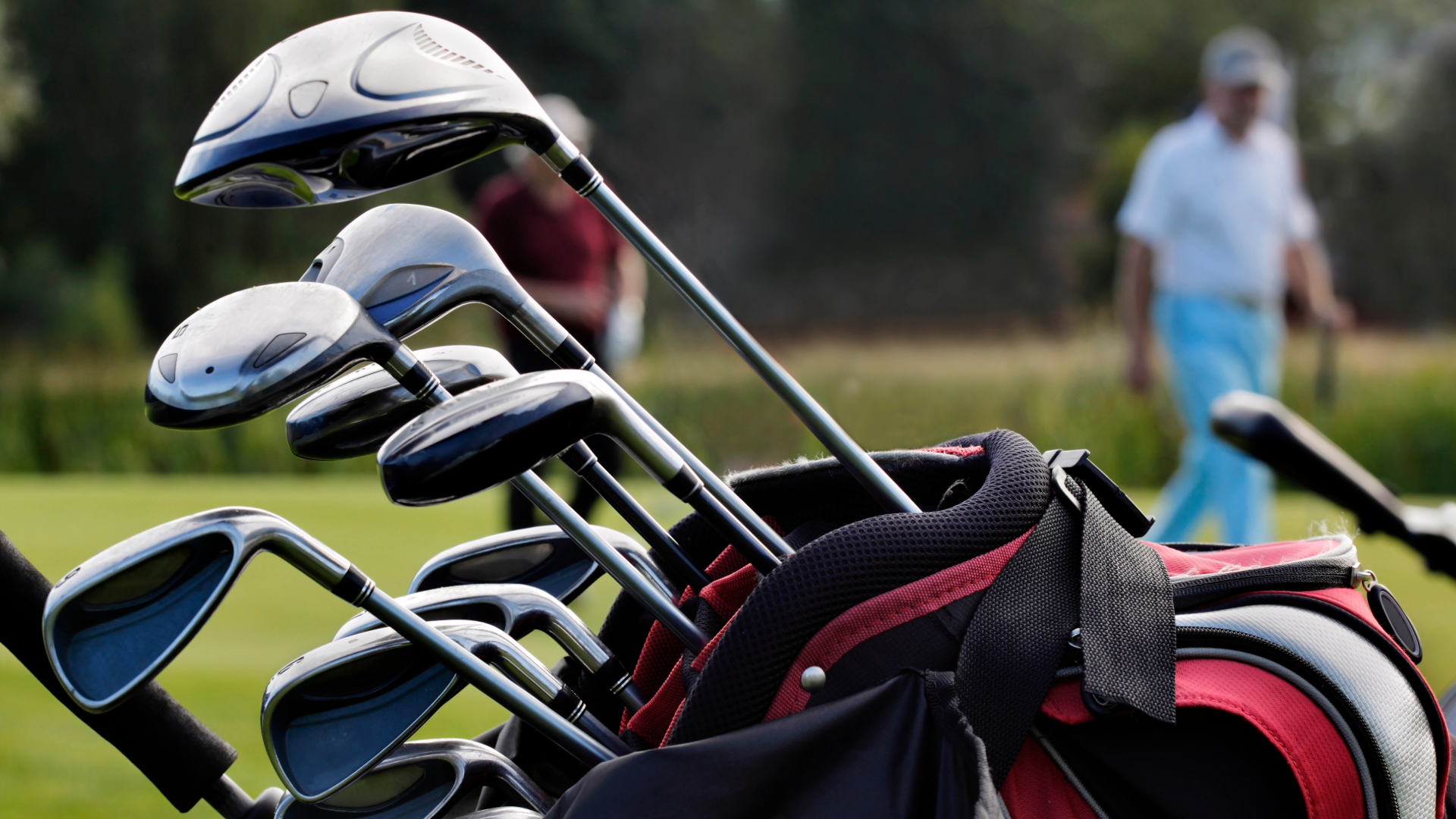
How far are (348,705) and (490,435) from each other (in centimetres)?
26

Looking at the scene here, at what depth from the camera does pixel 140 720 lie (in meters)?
0.94

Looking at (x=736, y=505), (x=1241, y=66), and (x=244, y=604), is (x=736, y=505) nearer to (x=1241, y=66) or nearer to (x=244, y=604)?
Answer: (x=1241, y=66)

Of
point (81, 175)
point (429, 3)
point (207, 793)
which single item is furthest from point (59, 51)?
point (207, 793)

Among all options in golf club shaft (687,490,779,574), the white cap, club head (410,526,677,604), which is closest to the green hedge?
the white cap

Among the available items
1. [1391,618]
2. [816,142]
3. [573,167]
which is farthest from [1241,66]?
[816,142]

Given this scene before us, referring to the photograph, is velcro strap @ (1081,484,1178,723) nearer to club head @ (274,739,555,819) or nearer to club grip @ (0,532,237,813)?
club head @ (274,739,555,819)

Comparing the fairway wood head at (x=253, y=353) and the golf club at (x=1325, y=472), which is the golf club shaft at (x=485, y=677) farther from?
the golf club at (x=1325, y=472)

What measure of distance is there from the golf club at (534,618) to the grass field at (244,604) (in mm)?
732

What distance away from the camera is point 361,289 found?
3.00 feet

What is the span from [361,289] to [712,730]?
39 centimetres

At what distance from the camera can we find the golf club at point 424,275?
92cm

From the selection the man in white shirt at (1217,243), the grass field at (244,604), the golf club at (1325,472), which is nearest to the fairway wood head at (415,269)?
the golf club at (1325,472)

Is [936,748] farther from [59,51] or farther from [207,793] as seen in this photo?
[59,51]

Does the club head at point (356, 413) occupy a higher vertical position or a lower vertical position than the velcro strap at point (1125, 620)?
higher
